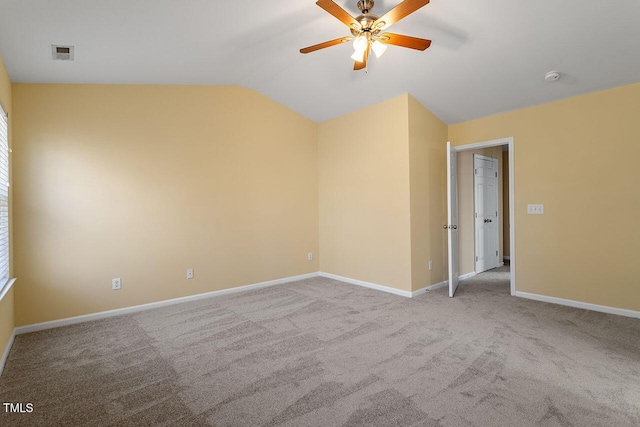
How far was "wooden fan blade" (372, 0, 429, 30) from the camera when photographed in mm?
2002

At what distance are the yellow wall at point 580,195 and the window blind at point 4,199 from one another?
5.44 meters

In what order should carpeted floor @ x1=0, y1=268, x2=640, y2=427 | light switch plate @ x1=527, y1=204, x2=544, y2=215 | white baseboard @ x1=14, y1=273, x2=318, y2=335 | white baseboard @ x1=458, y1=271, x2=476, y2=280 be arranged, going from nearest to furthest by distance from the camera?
carpeted floor @ x1=0, y1=268, x2=640, y2=427 → white baseboard @ x1=14, y1=273, x2=318, y2=335 → light switch plate @ x1=527, y1=204, x2=544, y2=215 → white baseboard @ x1=458, y1=271, x2=476, y2=280

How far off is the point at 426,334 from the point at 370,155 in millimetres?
2633

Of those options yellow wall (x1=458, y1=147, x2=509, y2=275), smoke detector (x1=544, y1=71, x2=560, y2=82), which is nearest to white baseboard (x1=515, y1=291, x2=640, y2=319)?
yellow wall (x1=458, y1=147, x2=509, y2=275)

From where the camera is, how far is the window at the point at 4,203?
2.69 meters

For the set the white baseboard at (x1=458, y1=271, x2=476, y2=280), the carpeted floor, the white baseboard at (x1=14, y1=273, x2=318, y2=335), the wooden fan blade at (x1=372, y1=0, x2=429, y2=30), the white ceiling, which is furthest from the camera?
the white baseboard at (x1=458, y1=271, x2=476, y2=280)

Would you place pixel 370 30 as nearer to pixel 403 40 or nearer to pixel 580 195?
pixel 403 40

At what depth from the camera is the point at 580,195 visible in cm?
362

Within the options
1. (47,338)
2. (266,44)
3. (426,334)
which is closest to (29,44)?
(266,44)

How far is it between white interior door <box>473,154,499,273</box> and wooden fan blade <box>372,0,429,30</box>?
384 cm

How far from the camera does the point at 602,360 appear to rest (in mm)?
2402

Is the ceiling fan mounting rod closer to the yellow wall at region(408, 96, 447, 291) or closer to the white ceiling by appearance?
the white ceiling

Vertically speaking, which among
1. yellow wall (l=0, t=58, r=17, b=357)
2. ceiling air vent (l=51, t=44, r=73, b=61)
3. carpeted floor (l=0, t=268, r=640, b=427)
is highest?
ceiling air vent (l=51, t=44, r=73, b=61)

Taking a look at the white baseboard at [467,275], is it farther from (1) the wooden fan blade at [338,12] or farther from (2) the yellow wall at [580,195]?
(1) the wooden fan blade at [338,12]
